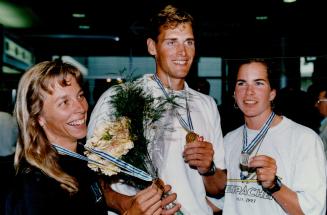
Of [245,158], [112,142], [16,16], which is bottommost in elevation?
[245,158]

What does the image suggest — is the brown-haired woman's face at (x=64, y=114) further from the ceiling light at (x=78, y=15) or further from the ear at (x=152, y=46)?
the ceiling light at (x=78, y=15)

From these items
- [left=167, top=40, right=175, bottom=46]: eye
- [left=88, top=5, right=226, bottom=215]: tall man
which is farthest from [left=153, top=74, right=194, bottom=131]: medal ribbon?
[left=167, top=40, right=175, bottom=46]: eye

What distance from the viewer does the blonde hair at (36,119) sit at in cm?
146

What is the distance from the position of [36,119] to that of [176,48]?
94 centimetres

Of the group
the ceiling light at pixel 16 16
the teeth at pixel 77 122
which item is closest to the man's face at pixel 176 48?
the teeth at pixel 77 122

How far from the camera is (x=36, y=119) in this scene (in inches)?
61.0

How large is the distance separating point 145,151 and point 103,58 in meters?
7.77

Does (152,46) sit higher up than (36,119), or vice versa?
(152,46)

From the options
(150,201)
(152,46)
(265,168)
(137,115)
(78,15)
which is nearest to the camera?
(150,201)

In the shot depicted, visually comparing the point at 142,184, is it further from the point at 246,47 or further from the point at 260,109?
the point at 246,47

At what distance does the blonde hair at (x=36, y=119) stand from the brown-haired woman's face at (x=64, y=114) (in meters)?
0.03

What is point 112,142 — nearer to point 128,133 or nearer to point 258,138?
point 128,133

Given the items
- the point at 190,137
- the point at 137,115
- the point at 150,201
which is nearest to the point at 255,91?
the point at 190,137

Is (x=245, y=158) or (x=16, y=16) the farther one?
(x=16, y=16)
